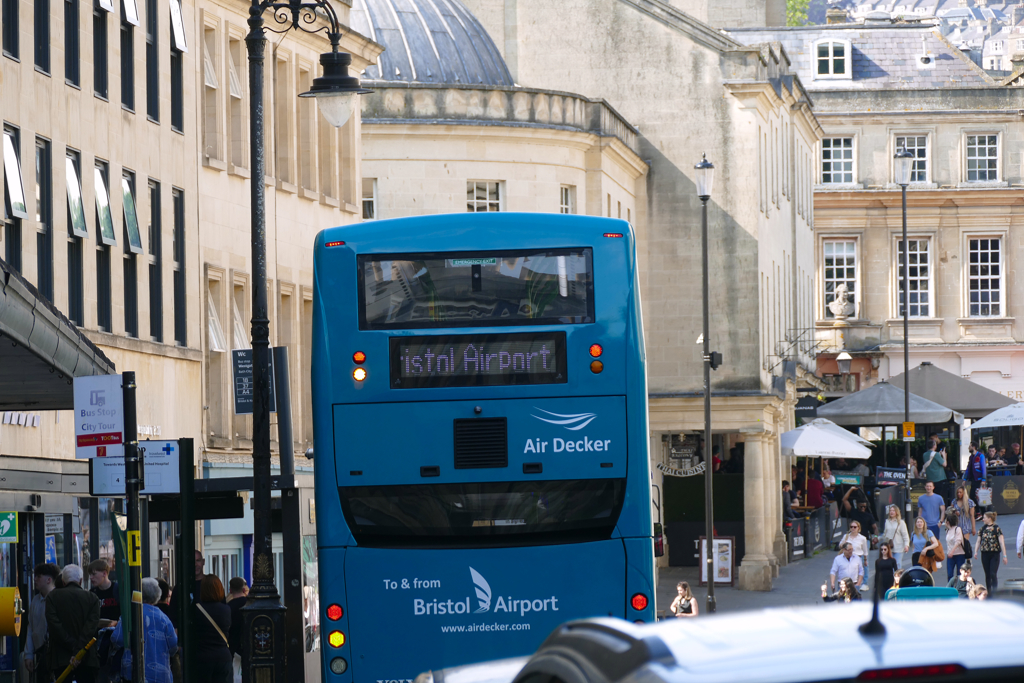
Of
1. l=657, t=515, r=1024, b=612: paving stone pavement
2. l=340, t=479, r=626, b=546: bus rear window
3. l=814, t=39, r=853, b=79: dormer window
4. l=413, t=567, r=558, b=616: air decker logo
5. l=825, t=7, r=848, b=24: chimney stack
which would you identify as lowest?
l=657, t=515, r=1024, b=612: paving stone pavement

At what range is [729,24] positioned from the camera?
7875 centimetres

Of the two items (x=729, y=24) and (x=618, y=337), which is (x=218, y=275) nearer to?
(x=618, y=337)

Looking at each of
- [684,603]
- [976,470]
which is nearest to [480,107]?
[976,470]

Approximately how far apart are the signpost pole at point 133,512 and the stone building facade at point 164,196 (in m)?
10.2

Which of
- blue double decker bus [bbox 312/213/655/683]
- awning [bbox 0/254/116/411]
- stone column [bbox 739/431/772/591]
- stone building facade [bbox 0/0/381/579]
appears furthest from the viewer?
stone column [bbox 739/431/772/591]

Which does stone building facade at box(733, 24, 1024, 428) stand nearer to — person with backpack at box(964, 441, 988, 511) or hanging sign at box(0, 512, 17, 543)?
person with backpack at box(964, 441, 988, 511)

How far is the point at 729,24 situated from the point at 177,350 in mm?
50769

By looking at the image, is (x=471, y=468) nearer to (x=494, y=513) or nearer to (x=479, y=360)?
(x=494, y=513)

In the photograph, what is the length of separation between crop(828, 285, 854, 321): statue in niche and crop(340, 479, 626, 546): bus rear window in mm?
66809

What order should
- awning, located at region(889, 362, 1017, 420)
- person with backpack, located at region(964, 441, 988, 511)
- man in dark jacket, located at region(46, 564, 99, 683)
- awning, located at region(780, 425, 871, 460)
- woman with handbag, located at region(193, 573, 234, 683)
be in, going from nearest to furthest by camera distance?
man in dark jacket, located at region(46, 564, 99, 683)
woman with handbag, located at region(193, 573, 234, 683)
awning, located at region(780, 425, 871, 460)
person with backpack, located at region(964, 441, 988, 511)
awning, located at region(889, 362, 1017, 420)

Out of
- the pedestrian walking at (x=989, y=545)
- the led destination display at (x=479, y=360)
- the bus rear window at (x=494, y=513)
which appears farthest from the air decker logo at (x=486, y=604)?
the pedestrian walking at (x=989, y=545)

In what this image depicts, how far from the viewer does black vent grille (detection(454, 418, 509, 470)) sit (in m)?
14.8

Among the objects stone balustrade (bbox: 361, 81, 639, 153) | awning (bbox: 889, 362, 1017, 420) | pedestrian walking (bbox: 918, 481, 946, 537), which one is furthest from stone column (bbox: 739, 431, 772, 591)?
pedestrian walking (bbox: 918, 481, 946, 537)

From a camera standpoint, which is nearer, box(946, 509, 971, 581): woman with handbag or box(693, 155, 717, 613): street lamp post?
box(946, 509, 971, 581): woman with handbag
